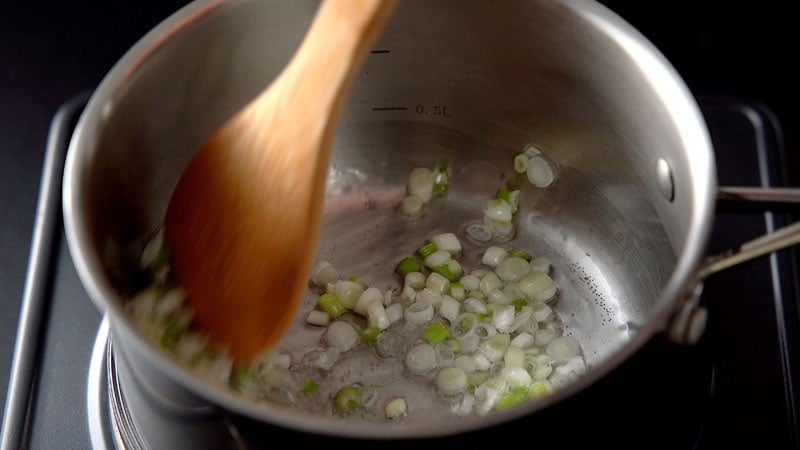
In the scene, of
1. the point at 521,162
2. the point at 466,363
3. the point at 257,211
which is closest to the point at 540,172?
the point at 521,162

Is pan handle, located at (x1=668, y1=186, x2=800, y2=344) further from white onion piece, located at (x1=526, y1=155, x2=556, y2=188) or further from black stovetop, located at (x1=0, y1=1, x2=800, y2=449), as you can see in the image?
white onion piece, located at (x1=526, y1=155, x2=556, y2=188)

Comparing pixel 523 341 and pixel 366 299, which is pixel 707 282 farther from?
pixel 366 299

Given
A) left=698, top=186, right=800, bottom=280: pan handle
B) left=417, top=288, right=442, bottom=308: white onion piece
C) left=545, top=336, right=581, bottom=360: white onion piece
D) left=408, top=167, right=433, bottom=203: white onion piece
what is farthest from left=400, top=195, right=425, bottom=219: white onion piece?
left=698, top=186, right=800, bottom=280: pan handle

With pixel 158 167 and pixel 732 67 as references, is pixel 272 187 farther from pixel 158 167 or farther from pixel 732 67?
pixel 732 67

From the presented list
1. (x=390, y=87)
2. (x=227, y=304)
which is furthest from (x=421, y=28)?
(x=227, y=304)

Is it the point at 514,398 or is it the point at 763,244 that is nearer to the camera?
the point at 763,244

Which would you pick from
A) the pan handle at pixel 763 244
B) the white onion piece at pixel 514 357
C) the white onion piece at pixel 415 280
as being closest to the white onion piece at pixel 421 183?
the white onion piece at pixel 415 280
